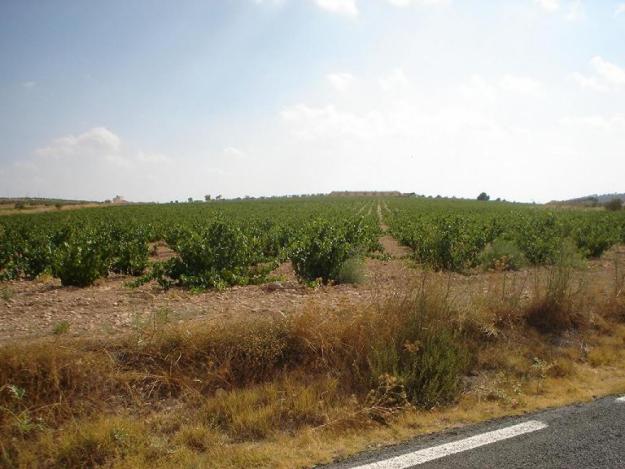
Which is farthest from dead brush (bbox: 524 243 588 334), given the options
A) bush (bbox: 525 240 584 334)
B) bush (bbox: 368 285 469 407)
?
bush (bbox: 368 285 469 407)

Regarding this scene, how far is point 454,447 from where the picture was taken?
3328 mm

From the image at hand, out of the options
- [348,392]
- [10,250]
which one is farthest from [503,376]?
[10,250]

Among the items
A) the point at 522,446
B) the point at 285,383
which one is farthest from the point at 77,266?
the point at 522,446

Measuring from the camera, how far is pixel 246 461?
127 inches

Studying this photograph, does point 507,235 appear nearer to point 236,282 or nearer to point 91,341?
point 236,282

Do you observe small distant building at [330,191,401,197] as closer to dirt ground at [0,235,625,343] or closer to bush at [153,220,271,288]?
bush at [153,220,271,288]

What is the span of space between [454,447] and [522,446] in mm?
552

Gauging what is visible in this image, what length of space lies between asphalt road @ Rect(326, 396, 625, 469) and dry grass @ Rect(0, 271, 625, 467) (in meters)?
0.25

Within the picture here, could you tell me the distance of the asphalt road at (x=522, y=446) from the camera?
3094 mm

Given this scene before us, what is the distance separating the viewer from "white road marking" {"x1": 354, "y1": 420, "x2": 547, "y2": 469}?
3.10m

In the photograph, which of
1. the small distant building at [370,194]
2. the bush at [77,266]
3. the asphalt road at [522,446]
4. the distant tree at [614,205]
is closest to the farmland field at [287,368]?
the asphalt road at [522,446]

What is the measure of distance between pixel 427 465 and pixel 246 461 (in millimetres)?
1394

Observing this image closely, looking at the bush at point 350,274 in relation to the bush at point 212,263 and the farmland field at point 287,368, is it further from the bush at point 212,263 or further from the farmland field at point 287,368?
the farmland field at point 287,368

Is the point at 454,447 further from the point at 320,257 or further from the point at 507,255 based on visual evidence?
the point at 507,255
